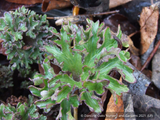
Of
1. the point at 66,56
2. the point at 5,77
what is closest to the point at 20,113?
the point at 5,77

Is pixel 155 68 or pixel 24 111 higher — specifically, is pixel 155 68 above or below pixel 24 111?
above

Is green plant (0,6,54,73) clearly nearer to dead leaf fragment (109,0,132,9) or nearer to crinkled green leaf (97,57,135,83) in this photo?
crinkled green leaf (97,57,135,83)

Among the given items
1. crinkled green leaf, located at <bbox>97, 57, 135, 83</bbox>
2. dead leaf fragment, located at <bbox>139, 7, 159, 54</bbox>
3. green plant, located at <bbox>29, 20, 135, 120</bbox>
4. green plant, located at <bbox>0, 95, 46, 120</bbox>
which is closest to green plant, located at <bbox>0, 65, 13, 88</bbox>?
green plant, located at <bbox>0, 95, 46, 120</bbox>

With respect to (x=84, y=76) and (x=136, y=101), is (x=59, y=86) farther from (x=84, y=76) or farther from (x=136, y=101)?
(x=136, y=101)

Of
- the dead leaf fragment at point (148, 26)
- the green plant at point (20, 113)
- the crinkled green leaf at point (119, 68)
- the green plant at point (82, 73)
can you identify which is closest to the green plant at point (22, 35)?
the green plant at point (82, 73)

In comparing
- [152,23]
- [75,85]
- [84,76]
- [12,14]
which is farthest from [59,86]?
[152,23]

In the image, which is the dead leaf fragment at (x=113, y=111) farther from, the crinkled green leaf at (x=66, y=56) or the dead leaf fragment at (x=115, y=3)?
the dead leaf fragment at (x=115, y=3)
